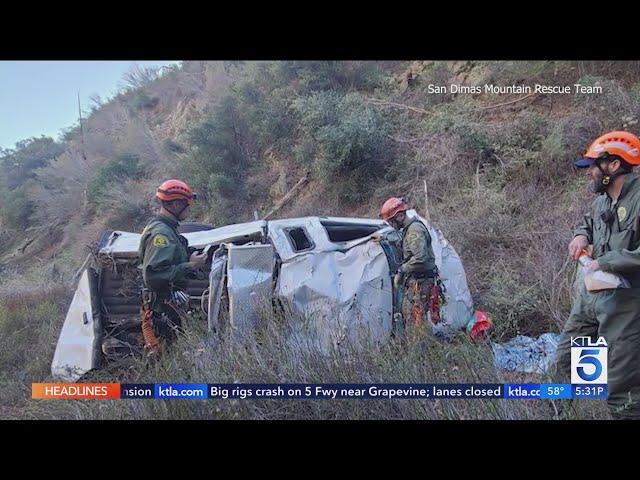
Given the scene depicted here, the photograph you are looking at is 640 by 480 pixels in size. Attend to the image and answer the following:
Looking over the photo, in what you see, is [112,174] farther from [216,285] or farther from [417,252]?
[417,252]

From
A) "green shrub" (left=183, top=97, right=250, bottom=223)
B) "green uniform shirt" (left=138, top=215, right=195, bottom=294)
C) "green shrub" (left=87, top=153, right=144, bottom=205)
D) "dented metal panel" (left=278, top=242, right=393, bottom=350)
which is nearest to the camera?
"dented metal panel" (left=278, top=242, right=393, bottom=350)

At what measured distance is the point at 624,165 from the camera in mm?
2445

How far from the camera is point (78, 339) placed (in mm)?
3197

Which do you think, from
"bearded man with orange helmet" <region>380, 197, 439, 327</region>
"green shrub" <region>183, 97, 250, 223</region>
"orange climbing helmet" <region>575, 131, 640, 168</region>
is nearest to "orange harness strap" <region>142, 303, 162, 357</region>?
"green shrub" <region>183, 97, 250, 223</region>

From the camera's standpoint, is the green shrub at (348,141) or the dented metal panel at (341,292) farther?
the green shrub at (348,141)

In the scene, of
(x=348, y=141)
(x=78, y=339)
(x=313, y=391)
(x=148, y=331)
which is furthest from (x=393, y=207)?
(x=78, y=339)

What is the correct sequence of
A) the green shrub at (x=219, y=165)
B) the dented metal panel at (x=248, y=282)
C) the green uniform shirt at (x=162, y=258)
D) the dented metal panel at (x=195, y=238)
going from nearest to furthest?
the dented metal panel at (x=248, y=282) < the green uniform shirt at (x=162, y=258) < the dented metal panel at (x=195, y=238) < the green shrub at (x=219, y=165)

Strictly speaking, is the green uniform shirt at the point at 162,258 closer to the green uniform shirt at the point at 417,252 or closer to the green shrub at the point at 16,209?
the green shrub at the point at 16,209

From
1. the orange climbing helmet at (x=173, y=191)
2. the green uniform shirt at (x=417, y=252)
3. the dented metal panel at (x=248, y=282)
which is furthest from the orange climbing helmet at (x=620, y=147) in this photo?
the orange climbing helmet at (x=173, y=191)

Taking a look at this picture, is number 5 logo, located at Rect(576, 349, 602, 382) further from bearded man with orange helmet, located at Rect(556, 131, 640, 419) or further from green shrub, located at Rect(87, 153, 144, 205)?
green shrub, located at Rect(87, 153, 144, 205)

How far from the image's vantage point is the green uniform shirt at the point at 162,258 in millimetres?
3109

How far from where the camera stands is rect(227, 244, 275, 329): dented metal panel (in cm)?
299

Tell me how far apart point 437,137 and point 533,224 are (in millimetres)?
997

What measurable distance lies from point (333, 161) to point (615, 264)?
2454 millimetres
